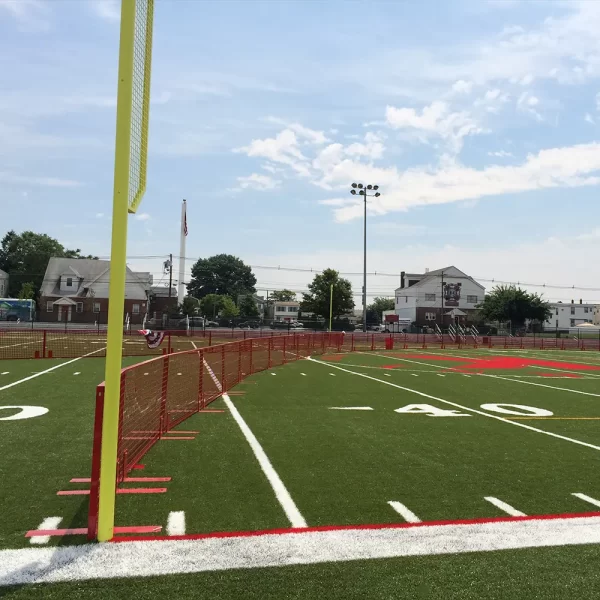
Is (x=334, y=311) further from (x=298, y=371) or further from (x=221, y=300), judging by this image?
(x=298, y=371)

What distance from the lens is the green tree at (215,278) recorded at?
457ft

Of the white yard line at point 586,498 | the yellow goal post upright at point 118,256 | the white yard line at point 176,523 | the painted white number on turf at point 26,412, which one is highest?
the yellow goal post upright at point 118,256

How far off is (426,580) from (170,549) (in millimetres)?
1761

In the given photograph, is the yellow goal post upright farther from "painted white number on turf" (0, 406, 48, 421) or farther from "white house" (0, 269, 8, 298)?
"white house" (0, 269, 8, 298)

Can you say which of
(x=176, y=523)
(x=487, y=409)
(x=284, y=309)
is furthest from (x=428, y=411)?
(x=284, y=309)

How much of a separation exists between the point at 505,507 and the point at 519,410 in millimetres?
6339

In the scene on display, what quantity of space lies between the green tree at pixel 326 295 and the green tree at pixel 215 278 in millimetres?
61264

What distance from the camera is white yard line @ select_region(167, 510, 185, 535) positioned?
4.22m

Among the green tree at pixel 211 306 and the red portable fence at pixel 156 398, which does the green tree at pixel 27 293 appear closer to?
the green tree at pixel 211 306

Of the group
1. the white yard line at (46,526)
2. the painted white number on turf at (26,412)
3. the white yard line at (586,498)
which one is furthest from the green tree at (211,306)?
the white yard line at (46,526)

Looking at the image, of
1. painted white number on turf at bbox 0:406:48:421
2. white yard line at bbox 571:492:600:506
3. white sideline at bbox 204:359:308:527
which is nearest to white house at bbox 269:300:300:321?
painted white number on turf at bbox 0:406:48:421

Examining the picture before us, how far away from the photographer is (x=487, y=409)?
10758mm

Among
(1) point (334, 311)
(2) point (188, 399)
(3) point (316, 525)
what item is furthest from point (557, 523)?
(1) point (334, 311)

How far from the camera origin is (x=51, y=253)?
347 feet
